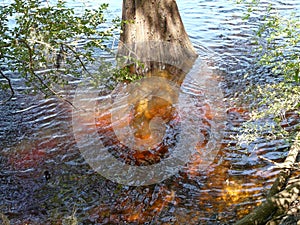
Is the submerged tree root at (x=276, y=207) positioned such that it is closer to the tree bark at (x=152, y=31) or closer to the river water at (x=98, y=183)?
the river water at (x=98, y=183)

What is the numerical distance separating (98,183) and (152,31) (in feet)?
13.0

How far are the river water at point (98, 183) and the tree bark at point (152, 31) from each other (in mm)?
1799

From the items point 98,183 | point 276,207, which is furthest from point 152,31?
point 276,207

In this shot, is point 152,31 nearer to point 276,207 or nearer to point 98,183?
Answer: point 98,183

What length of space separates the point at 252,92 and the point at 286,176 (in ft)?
9.26


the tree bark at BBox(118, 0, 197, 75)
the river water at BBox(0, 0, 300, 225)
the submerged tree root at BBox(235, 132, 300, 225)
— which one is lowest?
the river water at BBox(0, 0, 300, 225)

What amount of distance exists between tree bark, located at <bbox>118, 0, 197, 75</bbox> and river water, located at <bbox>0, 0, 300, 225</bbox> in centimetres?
180

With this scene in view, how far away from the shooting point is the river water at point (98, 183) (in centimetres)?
431

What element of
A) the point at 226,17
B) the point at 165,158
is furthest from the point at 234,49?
the point at 165,158

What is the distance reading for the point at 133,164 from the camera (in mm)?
5219

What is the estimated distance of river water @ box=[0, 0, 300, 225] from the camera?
4.31 meters

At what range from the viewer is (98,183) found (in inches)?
191

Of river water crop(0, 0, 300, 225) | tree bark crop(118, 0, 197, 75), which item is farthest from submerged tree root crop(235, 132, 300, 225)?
tree bark crop(118, 0, 197, 75)

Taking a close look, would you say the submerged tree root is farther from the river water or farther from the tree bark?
the tree bark
